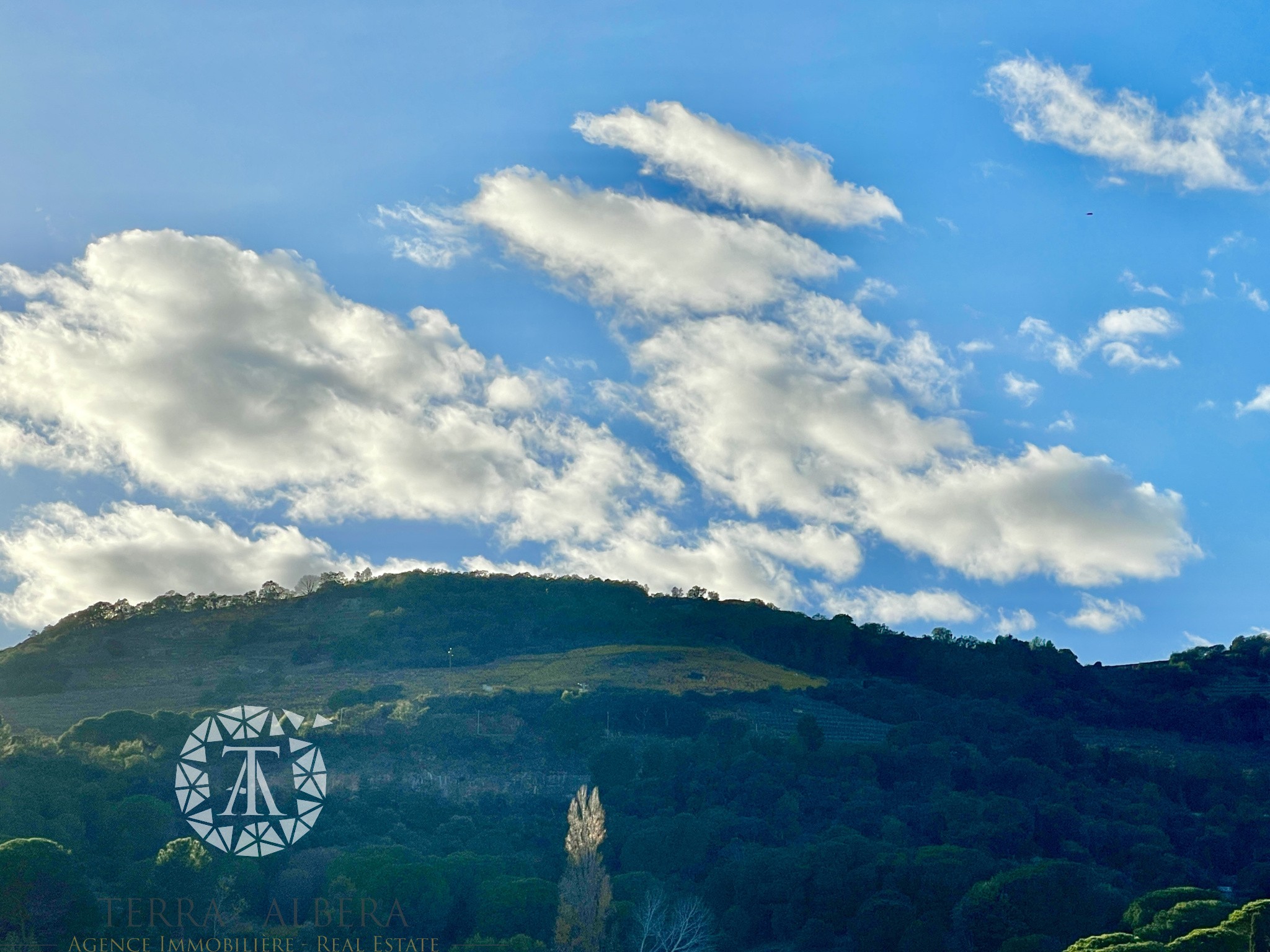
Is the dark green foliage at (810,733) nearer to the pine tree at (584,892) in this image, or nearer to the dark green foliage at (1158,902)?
the dark green foliage at (1158,902)

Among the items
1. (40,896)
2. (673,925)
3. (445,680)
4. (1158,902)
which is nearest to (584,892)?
(673,925)

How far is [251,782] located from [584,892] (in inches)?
926

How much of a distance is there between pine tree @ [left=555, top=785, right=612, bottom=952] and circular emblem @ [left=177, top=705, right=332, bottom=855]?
1567 cm

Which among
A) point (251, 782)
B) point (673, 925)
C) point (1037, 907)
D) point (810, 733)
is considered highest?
point (810, 733)

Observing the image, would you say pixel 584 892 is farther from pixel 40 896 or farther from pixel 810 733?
pixel 810 733

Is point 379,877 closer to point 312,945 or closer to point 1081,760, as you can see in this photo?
point 312,945

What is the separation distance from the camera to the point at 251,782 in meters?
66.2

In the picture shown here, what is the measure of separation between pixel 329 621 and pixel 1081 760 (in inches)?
2588

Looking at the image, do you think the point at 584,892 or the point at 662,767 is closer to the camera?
the point at 584,892

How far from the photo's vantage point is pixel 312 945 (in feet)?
161

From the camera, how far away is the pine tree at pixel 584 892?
162ft

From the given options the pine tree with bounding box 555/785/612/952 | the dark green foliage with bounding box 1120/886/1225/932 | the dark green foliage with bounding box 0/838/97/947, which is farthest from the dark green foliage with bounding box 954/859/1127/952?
the dark green foliage with bounding box 0/838/97/947

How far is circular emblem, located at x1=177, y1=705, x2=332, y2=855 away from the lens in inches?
2431

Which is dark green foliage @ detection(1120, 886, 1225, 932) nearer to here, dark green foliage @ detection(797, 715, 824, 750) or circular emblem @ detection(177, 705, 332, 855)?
dark green foliage @ detection(797, 715, 824, 750)
